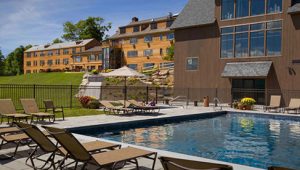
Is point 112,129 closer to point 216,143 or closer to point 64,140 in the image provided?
point 216,143

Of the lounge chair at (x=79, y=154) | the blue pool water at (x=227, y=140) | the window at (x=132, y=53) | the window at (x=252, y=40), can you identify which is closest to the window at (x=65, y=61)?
the window at (x=132, y=53)

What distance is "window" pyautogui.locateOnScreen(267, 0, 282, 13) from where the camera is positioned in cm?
2494

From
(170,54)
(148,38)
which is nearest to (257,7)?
(170,54)

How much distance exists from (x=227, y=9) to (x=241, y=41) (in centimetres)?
332

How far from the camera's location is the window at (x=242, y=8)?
87.9 feet

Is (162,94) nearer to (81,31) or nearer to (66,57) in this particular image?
(66,57)

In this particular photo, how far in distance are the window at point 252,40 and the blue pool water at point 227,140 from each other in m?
10.4

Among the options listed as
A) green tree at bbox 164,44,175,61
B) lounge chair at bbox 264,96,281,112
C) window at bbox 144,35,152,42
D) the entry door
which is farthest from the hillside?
lounge chair at bbox 264,96,281,112

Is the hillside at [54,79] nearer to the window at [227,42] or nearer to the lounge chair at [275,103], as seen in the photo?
the window at [227,42]

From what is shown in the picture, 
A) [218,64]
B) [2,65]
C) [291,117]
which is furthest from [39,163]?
[2,65]

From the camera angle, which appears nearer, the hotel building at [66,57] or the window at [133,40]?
the window at [133,40]

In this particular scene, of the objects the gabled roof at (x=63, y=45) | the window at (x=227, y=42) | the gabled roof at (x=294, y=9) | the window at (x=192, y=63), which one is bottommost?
the window at (x=192, y=63)

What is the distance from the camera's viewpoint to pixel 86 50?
6712 cm

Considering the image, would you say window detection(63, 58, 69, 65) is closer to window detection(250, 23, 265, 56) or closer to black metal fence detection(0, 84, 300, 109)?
black metal fence detection(0, 84, 300, 109)
